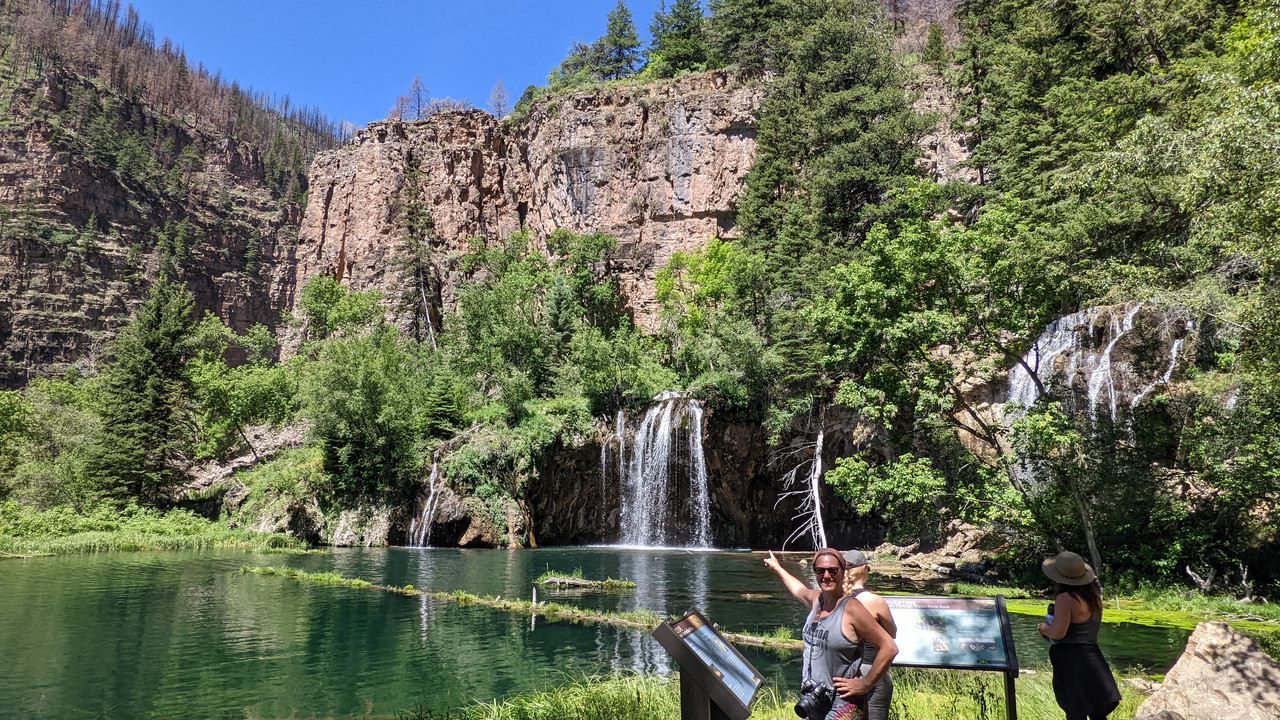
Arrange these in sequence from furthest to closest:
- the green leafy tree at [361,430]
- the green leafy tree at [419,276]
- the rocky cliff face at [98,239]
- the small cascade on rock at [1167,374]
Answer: the rocky cliff face at [98,239]
the green leafy tree at [419,276]
the green leafy tree at [361,430]
the small cascade on rock at [1167,374]

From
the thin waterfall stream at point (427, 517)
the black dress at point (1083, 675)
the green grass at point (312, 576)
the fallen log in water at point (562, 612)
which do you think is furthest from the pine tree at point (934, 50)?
the black dress at point (1083, 675)

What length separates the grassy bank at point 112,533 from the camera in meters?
25.8

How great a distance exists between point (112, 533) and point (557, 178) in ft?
110

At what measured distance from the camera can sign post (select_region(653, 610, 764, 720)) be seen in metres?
3.81

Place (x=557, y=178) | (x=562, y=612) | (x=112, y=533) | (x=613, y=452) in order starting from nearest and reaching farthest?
(x=562, y=612)
(x=112, y=533)
(x=613, y=452)
(x=557, y=178)

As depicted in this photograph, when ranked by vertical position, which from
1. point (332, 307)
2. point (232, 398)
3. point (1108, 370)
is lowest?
point (1108, 370)

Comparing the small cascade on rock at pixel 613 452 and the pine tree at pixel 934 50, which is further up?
the pine tree at pixel 934 50

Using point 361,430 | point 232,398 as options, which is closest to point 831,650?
point 361,430

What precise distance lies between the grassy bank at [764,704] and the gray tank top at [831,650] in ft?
5.85

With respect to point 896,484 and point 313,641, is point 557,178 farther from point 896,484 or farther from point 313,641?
point 313,641

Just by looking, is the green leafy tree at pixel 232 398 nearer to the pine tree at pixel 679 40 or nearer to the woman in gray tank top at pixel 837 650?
the pine tree at pixel 679 40

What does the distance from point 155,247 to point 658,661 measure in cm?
8328

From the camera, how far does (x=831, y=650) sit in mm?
4207

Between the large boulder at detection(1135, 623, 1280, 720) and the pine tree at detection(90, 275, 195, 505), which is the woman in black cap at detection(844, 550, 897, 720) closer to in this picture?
the large boulder at detection(1135, 623, 1280, 720)
